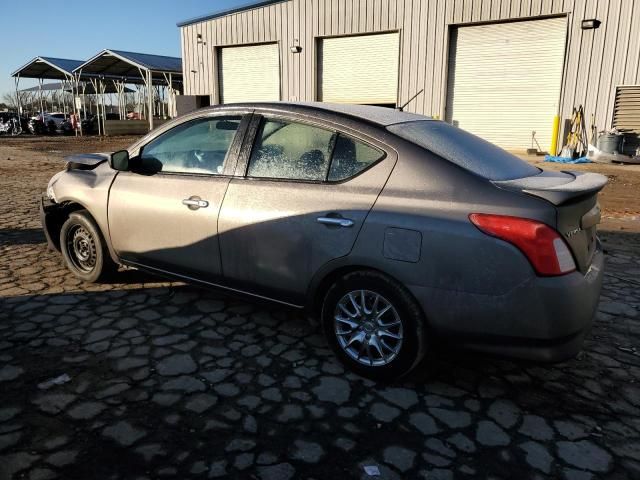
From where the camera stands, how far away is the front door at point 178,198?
12.1 ft

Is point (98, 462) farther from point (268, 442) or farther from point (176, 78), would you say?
point (176, 78)

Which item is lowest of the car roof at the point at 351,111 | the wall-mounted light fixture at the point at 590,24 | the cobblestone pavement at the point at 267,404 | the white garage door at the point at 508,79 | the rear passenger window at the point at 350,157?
the cobblestone pavement at the point at 267,404

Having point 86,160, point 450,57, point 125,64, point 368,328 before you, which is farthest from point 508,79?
point 125,64

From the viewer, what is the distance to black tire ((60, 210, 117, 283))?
451 centimetres

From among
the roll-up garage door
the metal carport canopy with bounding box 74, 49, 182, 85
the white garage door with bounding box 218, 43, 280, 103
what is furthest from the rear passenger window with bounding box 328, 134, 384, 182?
the metal carport canopy with bounding box 74, 49, 182, 85

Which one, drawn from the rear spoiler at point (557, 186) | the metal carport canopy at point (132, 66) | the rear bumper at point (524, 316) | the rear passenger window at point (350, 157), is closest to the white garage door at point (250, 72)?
the metal carport canopy at point (132, 66)

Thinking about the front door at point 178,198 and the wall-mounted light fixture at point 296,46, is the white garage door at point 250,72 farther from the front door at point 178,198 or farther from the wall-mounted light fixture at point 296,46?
the front door at point 178,198

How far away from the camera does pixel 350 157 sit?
3189 mm

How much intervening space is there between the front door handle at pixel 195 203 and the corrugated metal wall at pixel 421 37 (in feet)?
47.7

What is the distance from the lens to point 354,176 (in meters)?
3.13

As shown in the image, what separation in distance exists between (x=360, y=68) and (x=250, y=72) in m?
4.98

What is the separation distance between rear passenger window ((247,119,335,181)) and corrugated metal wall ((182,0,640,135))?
46.5 ft

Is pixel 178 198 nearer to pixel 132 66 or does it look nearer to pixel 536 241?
pixel 536 241

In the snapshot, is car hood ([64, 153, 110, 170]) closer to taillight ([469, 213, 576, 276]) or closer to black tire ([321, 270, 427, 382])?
black tire ([321, 270, 427, 382])
